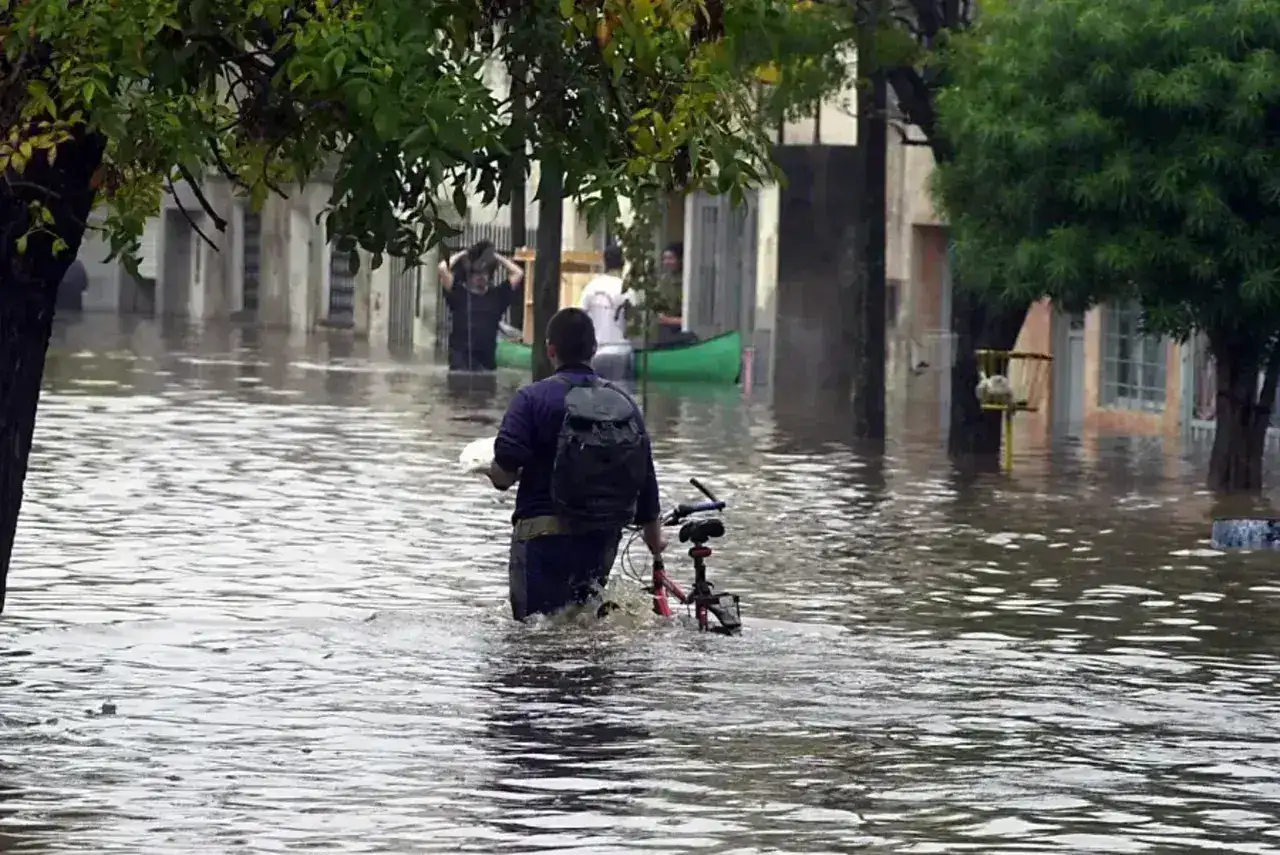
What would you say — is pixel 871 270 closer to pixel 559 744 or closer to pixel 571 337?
pixel 571 337

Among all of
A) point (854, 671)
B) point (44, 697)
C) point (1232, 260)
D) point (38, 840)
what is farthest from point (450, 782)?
point (1232, 260)

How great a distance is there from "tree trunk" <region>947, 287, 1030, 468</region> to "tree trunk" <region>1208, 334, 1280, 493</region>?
3.38 m

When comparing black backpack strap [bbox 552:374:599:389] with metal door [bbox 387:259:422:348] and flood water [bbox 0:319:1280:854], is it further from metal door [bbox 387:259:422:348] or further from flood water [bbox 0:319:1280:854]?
metal door [bbox 387:259:422:348]

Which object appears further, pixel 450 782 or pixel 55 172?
pixel 55 172

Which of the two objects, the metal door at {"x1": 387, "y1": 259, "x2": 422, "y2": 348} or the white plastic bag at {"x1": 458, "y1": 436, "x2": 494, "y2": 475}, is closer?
the white plastic bag at {"x1": 458, "y1": 436, "x2": 494, "y2": 475}

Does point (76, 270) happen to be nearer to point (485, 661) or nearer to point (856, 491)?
point (856, 491)

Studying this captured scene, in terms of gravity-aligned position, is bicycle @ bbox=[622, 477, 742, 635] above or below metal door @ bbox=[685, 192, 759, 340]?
below

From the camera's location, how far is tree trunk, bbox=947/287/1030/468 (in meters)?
28.5

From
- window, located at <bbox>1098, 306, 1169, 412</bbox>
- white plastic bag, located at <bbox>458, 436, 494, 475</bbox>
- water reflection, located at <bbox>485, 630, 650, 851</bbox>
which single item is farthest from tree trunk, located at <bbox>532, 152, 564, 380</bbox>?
water reflection, located at <bbox>485, 630, 650, 851</bbox>

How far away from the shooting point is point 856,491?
24391mm

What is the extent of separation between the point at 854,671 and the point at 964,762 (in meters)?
2.55

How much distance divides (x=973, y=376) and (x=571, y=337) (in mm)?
15380


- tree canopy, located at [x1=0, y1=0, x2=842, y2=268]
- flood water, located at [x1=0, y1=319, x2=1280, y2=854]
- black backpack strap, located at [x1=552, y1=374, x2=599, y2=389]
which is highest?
tree canopy, located at [x1=0, y1=0, x2=842, y2=268]

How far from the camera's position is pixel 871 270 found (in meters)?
30.9
